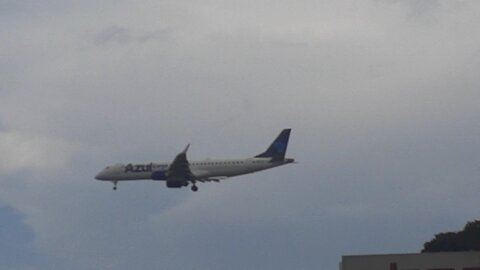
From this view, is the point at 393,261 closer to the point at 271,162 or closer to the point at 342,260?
the point at 342,260

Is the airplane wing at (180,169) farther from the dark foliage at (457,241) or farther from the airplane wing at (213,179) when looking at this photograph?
the dark foliage at (457,241)

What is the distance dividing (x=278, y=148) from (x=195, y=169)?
8461mm

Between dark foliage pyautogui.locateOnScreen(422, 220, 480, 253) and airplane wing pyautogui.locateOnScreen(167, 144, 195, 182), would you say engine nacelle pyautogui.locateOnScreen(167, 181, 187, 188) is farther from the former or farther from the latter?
dark foliage pyautogui.locateOnScreen(422, 220, 480, 253)

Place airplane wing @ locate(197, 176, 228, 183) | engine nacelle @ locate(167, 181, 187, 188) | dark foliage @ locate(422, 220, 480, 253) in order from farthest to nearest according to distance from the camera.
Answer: airplane wing @ locate(197, 176, 228, 183) < engine nacelle @ locate(167, 181, 187, 188) < dark foliage @ locate(422, 220, 480, 253)

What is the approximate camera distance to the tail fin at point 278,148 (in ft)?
448

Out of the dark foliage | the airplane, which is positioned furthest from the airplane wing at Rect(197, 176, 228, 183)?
the dark foliage

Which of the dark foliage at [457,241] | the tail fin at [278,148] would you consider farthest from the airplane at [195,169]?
the dark foliage at [457,241]

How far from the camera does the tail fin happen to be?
136625mm

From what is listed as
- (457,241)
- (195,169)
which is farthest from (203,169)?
(457,241)

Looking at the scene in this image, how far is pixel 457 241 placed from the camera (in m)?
115

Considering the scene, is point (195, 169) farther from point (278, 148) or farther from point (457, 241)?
point (457, 241)

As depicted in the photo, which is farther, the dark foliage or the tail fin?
the tail fin

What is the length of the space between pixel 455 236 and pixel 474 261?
4567 centimetres

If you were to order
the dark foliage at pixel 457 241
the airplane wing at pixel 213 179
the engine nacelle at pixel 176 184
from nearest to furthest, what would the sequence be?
1. the dark foliage at pixel 457 241
2. the engine nacelle at pixel 176 184
3. the airplane wing at pixel 213 179
